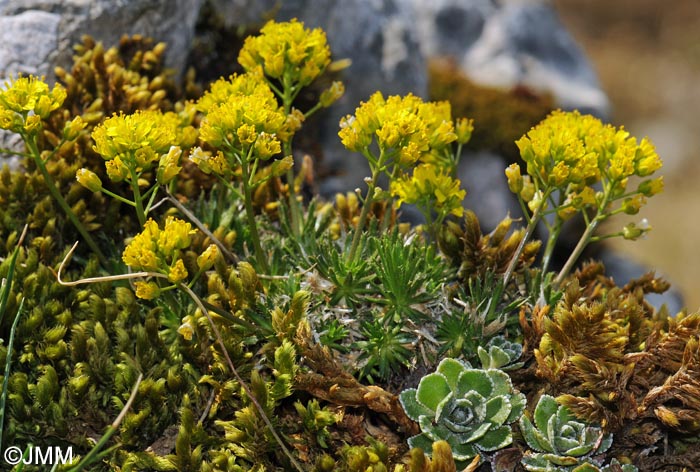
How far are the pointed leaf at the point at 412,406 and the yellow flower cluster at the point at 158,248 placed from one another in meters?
0.81

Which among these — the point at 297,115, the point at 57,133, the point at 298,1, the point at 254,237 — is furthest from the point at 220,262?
the point at 298,1

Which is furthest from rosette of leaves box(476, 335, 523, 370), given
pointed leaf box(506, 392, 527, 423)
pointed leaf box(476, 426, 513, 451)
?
pointed leaf box(476, 426, 513, 451)

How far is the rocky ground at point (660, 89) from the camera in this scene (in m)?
8.53

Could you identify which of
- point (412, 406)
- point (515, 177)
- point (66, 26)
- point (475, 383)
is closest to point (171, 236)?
point (412, 406)

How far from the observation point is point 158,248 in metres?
2.08

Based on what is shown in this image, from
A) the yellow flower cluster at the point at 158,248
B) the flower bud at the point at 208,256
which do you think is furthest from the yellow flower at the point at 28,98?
the flower bud at the point at 208,256

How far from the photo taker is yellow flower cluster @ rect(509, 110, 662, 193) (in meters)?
2.20

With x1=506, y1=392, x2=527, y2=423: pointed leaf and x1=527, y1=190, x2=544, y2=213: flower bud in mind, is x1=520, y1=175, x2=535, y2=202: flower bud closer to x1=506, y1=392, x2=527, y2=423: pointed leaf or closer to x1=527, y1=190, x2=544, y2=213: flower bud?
x1=527, y1=190, x2=544, y2=213: flower bud

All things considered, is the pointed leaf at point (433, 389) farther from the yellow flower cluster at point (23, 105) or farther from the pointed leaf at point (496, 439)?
the yellow flower cluster at point (23, 105)

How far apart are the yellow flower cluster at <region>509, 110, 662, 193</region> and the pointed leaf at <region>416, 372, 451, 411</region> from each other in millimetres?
736

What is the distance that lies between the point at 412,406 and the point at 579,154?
98 centimetres

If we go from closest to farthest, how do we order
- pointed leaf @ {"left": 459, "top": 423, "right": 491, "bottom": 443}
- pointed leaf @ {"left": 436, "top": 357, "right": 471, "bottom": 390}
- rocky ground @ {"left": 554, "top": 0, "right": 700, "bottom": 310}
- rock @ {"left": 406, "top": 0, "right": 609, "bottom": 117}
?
pointed leaf @ {"left": 459, "top": 423, "right": 491, "bottom": 443} → pointed leaf @ {"left": 436, "top": 357, "right": 471, "bottom": 390} → rock @ {"left": 406, "top": 0, "right": 609, "bottom": 117} → rocky ground @ {"left": 554, "top": 0, "right": 700, "bottom": 310}

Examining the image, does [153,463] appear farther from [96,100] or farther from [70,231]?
[96,100]

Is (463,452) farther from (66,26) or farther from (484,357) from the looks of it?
(66,26)
